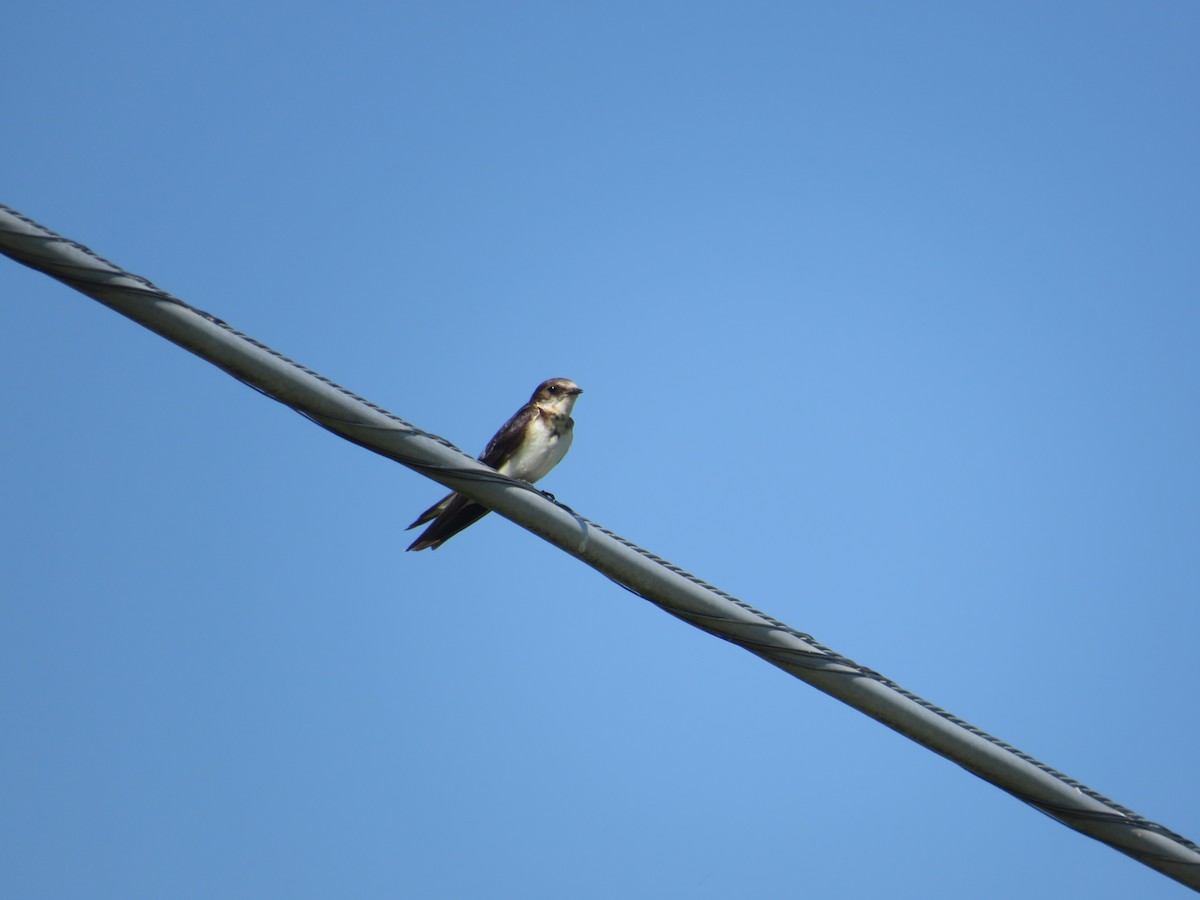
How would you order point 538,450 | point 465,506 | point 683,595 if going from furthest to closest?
1. point 538,450
2. point 465,506
3. point 683,595

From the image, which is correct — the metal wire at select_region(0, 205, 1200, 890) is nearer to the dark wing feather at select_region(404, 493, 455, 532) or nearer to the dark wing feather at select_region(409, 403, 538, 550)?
the dark wing feather at select_region(409, 403, 538, 550)

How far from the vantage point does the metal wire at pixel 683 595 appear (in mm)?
4059

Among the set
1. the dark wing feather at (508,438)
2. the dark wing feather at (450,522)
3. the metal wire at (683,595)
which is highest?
the dark wing feather at (508,438)

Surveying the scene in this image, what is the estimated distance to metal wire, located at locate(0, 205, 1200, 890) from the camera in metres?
4.06

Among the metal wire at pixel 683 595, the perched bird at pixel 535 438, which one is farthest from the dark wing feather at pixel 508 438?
the metal wire at pixel 683 595

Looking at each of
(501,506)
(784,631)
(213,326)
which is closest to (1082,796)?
(784,631)

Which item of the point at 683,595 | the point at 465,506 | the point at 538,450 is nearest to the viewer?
the point at 683,595

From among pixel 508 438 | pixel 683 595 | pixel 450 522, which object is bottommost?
pixel 683 595

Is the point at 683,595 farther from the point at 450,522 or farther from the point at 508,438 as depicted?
the point at 508,438

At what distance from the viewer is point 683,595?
4.25 m

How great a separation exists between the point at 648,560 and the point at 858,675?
801 mm

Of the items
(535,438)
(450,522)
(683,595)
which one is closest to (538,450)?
(535,438)

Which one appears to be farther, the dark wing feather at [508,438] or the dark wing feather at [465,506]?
the dark wing feather at [508,438]

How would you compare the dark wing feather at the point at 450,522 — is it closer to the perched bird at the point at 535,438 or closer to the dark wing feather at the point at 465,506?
the dark wing feather at the point at 465,506
